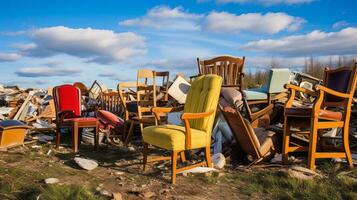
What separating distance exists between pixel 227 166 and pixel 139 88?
10.3 feet

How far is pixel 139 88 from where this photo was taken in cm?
785

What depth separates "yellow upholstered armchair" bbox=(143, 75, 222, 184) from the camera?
450 cm

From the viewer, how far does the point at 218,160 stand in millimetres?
5348

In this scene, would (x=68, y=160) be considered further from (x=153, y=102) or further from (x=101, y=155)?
(x=153, y=102)

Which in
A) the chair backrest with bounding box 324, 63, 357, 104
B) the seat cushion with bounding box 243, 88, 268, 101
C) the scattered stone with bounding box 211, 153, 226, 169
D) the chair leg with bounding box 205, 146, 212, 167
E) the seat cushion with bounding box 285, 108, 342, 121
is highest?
the chair backrest with bounding box 324, 63, 357, 104

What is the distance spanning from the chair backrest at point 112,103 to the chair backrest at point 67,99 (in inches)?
84.7

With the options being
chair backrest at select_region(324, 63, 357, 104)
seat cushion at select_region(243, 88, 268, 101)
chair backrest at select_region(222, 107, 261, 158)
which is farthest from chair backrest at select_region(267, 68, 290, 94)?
chair backrest at select_region(222, 107, 261, 158)

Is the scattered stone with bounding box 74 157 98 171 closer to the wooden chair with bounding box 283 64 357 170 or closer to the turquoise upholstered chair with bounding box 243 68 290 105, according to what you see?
the wooden chair with bounding box 283 64 357 170

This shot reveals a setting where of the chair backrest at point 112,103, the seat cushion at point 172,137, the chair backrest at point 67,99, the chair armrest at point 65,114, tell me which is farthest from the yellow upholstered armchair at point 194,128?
the chair backrest at point 112,103

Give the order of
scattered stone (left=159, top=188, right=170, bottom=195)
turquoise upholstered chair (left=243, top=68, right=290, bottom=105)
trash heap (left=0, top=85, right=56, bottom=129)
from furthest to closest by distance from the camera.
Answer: trash heap (left=0, top=85, right=56, bottom=129) < turquoise upholstered chair (left=243, top=68, right=290, bottom=105) < scattered stone (left=159, top=188, right=170, bottom=195)

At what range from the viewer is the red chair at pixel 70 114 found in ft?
22.4

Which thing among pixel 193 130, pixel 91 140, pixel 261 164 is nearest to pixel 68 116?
pixel 91 140

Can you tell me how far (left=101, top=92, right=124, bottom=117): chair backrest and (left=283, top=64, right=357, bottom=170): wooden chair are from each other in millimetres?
5438

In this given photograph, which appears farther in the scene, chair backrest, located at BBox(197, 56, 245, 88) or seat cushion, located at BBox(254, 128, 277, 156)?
chair backrest, located at BBox(197, 56, 245, 88)
